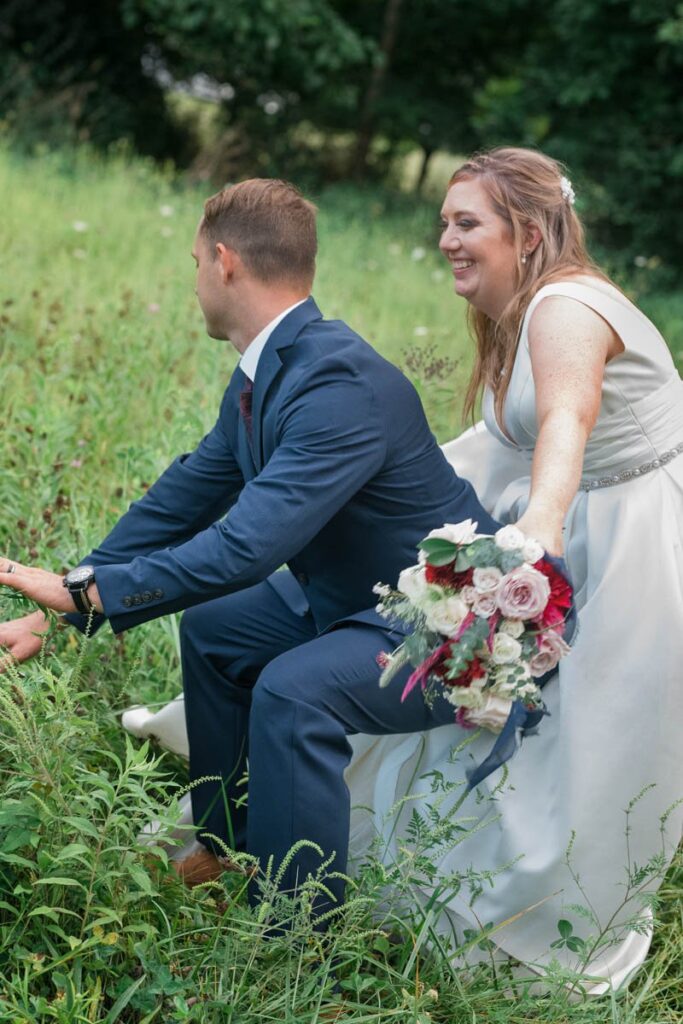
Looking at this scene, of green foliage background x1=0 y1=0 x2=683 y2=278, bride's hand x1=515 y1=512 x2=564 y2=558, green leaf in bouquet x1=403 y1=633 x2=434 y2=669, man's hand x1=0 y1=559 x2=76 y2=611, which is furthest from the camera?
green foliage background x1=0 y1=0 x2=683 y2=278

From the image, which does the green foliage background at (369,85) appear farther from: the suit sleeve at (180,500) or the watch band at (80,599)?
the watch band at (80,599)

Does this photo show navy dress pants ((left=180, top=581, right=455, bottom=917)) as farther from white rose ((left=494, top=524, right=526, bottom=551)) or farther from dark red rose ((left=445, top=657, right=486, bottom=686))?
white rose ((left=494, top=524, right=526, bottom=551))

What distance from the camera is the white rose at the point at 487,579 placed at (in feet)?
6.56

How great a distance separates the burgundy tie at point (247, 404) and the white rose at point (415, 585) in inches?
34.4

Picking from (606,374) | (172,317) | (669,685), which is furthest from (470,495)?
(172,317)

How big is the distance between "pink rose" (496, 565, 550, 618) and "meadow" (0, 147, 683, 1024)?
2.06ft

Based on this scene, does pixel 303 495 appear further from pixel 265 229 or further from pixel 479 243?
pixel 479 243

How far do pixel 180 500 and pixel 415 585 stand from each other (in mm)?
1139

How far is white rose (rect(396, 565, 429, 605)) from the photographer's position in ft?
6.79

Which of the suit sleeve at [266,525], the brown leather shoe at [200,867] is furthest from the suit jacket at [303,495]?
the brown leather shoe at [200,867]

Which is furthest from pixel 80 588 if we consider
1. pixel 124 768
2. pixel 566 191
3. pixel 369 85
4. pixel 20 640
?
pixel 369 85

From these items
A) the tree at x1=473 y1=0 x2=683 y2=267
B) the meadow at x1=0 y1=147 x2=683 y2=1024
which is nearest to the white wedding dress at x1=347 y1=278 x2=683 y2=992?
the meadow at x1=0 y1=147 x2=683 y2=1024

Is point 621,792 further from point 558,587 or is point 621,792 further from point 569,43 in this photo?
point 569,43

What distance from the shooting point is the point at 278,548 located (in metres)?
2.47
